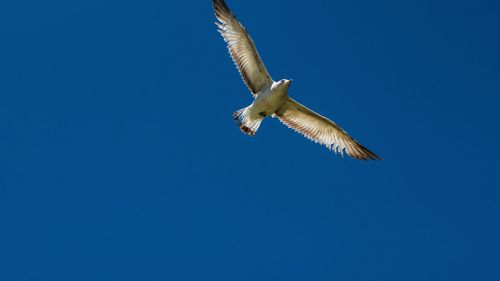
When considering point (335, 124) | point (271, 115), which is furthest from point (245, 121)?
point (335, 124)

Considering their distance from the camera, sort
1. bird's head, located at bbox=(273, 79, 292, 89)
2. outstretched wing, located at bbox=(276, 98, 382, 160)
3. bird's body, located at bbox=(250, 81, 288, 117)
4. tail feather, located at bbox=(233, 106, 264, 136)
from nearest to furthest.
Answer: bird's head, located at bbox=(273, 79, 292, 89)
bird's body, located at bbox=(250, 81, 288, 117)
tail feather, located at bbox=(233, 106, 264, 136)
outstretched wing, located at bbox=(276, 98, 382, 160)

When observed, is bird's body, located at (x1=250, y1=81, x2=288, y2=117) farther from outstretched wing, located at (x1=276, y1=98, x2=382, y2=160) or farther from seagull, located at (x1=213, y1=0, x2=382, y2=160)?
outstretched wing, located at (x1=276, y1=98, x2=382, y2=160)

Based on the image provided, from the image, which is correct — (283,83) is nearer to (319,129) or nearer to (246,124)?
(246,124)

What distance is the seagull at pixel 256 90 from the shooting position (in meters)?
20.8

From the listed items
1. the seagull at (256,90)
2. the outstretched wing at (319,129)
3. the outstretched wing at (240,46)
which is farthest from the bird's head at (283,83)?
the outstretched wing at (319,129)

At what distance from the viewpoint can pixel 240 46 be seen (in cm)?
2088

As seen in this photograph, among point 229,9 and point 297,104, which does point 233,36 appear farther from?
point 297,104

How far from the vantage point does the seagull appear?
2081 cm

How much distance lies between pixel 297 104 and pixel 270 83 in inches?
39.8

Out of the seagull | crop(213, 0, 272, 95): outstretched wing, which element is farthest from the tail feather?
crop(213, 0, 272, 95): outstretched wing

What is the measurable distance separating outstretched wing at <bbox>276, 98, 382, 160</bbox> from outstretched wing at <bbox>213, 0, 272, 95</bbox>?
3.70 ft

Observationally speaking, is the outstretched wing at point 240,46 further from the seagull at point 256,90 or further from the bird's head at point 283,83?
the bird's head at point 283,83

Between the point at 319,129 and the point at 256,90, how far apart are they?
7.65ft

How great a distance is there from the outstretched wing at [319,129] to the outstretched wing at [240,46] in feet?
3.70
